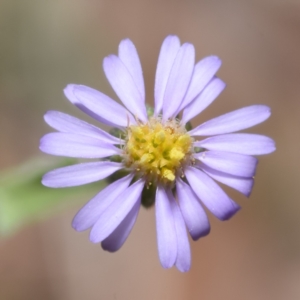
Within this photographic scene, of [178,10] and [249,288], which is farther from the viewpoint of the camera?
[178,10]

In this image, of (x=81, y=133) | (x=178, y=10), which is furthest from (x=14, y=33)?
(x=81, y=133)

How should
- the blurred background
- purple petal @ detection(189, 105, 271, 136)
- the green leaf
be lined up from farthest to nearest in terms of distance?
the blurred background, the green leaf, purple petal @ detection(189, 105, 271, 136)

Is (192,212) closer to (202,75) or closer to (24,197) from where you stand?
(202,75)

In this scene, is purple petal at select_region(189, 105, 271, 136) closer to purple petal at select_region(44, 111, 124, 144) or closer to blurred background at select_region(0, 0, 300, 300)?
purple petal at select_region(44, 111, 124, 144)

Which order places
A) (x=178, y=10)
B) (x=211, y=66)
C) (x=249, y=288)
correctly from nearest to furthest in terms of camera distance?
(x=211, y=66) → (x=249, y=288) → (x=178, y=10)

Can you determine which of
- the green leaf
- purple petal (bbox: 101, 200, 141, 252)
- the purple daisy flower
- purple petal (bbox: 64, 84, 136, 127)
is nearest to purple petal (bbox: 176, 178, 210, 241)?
the purple daisy flower

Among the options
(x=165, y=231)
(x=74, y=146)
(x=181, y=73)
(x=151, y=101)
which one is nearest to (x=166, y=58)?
(x=181, y=73)

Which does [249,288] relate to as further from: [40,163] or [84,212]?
[84,212]
